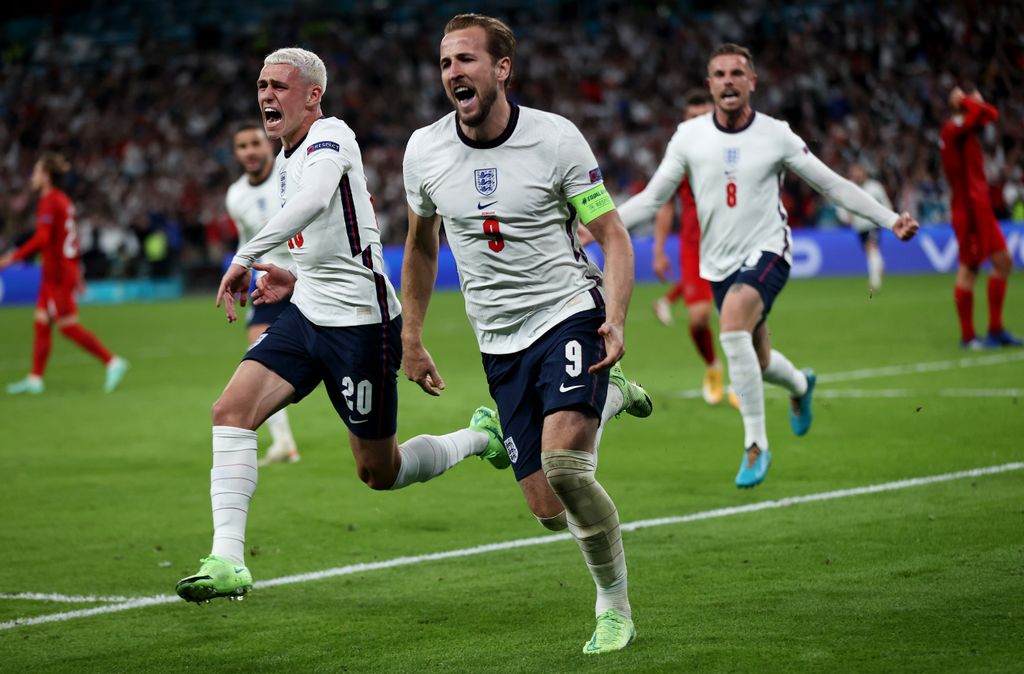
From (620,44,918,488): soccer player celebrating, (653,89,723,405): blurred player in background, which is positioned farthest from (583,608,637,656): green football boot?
(653,89,723,405): blurred player in background

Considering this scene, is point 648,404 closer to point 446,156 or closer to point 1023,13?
point 446,156

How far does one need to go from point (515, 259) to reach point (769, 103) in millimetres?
25551

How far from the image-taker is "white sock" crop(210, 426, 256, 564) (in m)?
5.73

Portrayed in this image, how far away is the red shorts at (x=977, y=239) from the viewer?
15977 mm

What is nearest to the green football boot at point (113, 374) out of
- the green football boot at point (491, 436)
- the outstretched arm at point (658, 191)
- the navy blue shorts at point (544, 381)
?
the outstretched arm at point (658, 191)

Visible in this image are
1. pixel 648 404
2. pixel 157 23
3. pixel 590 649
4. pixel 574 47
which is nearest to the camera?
pixel 590 649

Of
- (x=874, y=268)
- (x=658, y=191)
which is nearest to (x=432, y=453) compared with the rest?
(x=658, y=191)

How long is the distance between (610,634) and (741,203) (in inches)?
174

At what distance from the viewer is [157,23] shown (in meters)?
42.2

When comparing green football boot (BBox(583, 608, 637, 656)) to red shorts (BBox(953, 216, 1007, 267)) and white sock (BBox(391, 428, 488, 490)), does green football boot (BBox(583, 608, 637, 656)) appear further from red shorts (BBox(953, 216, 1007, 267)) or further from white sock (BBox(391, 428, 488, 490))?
red shorts (BBox(953, 216, 1007, 267))

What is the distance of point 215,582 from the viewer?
17.6 ft

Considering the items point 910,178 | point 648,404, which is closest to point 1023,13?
point 648,404

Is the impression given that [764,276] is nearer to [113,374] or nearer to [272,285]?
[272,285]

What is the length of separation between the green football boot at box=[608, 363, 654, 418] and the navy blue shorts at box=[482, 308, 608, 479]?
1.22m
